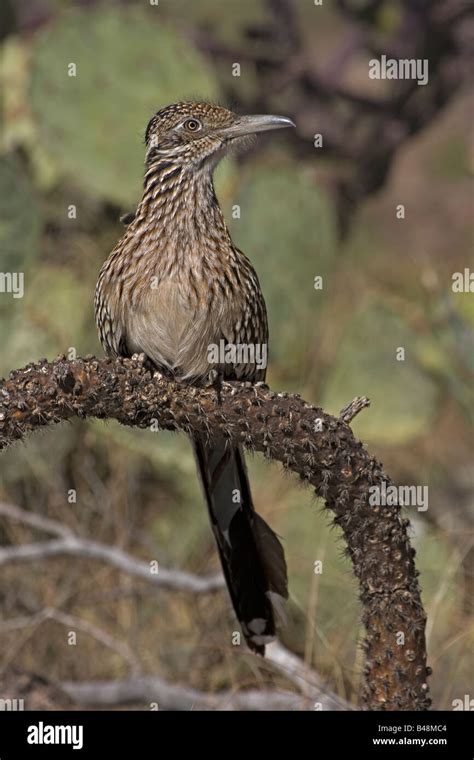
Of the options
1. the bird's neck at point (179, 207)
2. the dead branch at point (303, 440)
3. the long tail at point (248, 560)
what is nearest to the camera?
the dead branch at point (303, 440)

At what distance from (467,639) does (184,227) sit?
1.93 meters

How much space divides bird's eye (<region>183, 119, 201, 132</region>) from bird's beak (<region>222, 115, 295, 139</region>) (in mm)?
79

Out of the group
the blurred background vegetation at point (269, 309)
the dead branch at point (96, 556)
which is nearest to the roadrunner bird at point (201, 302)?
the blurred background vegetation at point (269, 309)

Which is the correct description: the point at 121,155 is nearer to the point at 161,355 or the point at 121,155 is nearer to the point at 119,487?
the point at 119,487

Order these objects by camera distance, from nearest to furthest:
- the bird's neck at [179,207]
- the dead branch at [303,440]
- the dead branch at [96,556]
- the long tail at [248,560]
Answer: the dead branch at [303,440], the long tail at [248,560], the bird's neck at [179,207], the dead branch at [96,556]

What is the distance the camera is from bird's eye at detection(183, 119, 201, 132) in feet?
11.8

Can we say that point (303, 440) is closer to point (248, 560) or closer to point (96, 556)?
point (248, 560)

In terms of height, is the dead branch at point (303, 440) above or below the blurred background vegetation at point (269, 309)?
below

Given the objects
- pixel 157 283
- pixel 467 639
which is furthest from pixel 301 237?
pixel 157 283

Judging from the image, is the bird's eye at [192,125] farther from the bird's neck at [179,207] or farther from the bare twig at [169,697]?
the bare twig at [169,697]

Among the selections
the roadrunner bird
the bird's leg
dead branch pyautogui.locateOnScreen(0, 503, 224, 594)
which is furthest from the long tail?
dead branch pyautogui.locateOnScreen(0, 503, 224, 594)

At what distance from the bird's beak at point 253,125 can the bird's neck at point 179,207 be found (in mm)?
123

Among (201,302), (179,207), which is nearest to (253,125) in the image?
(179,207)

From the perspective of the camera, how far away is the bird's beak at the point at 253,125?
3.55 meters
